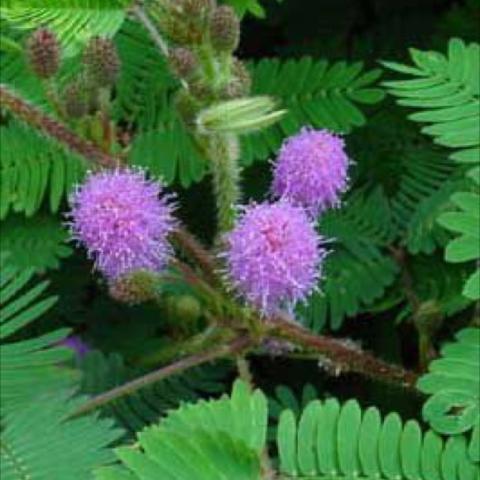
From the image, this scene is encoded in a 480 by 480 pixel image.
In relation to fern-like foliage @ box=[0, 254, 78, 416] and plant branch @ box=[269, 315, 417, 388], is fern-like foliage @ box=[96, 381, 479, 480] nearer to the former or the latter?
plant branch @ box=[269, 315, 417, 388]

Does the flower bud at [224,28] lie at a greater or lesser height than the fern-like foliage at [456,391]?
greater

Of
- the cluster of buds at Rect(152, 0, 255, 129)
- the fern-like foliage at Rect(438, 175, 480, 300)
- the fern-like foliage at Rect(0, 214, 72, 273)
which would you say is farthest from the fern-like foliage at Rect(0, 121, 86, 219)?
the fern-like foliage at Rect(438, 175, 480, 300)

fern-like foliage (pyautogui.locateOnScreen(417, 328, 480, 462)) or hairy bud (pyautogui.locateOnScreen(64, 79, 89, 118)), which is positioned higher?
hairy bud (pyautogui.locateOnScreen(64, 79, 89, 118))

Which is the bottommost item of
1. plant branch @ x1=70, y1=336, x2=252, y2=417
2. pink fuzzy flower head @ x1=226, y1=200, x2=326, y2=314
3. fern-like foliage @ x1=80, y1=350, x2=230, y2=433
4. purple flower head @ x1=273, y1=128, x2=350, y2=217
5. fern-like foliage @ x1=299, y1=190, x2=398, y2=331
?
fern-like foliage @ x1=80, y1=350, x2=230, y2=433

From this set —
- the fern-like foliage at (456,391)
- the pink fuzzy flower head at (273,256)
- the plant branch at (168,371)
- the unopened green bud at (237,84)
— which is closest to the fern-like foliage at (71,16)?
the unopened green bud at (237,84)

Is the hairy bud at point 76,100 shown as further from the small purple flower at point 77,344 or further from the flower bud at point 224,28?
the small purple flower at point 77,344

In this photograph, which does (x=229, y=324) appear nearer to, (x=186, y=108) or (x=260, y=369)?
(x=186, y=108)

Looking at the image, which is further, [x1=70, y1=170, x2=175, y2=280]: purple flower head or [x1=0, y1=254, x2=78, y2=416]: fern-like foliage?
[x1=0, y1=254, x2=78, y2=416]: fern-like foliage
